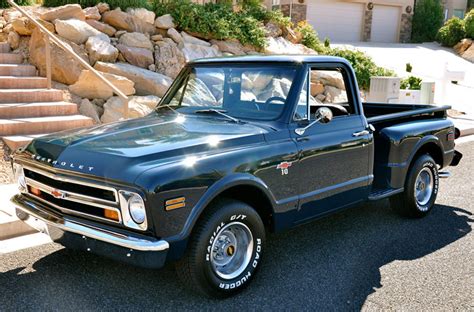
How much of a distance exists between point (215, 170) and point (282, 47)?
1042cm

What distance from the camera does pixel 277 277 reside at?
4305 millimetres

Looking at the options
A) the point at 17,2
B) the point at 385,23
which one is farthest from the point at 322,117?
the point at 385,23

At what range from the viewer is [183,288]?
13.2 feet

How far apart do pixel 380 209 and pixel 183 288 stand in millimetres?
3209

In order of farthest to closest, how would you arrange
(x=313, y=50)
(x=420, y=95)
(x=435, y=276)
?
(x=313, y=50) < (x=420, y=95) < (x=435, y=276)

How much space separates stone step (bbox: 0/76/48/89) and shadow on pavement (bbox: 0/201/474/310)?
4952mm

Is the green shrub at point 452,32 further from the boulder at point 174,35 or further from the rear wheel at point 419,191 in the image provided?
the rear wheel at point 419,191

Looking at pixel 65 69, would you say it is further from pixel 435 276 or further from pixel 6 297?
pixel 435 276

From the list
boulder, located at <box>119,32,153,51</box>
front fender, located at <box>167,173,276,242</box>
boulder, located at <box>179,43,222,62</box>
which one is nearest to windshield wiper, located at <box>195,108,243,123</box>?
front fender, located at <box>167,173,276,242</box>

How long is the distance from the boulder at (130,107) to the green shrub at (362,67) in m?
7.16

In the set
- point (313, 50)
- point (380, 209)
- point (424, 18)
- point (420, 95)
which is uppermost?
point (424, 18)

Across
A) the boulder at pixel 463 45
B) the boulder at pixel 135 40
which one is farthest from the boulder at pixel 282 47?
the boulder at pixel 463 45

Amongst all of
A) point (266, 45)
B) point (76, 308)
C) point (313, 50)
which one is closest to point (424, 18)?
point (313, 50)

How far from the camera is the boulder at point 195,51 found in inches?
444
